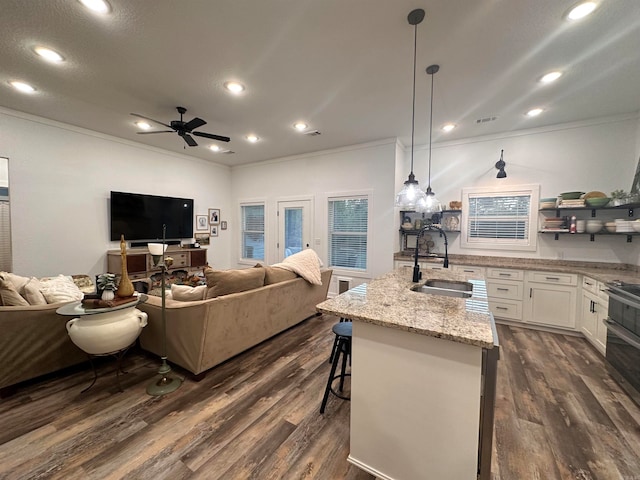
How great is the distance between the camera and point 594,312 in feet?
9.50

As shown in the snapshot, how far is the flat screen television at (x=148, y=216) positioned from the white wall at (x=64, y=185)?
0.18 m

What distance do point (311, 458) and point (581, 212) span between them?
185 inches

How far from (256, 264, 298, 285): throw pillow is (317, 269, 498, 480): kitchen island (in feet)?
5.02

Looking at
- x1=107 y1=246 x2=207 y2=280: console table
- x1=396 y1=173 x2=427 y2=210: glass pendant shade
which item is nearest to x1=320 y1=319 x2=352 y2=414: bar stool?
x1=396 y1=173 x2=427 y2=210: glass pendant shade

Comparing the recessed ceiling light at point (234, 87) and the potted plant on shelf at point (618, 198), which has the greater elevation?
the recessed ceiling light at point (234, 87)

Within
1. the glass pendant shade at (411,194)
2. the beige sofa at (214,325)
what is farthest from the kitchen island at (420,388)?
the beige sofa at (214,325)

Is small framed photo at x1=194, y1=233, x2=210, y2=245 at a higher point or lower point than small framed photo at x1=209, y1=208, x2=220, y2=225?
lower

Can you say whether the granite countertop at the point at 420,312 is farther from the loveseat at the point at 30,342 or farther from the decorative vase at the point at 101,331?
the loveseat at the point at 30,342

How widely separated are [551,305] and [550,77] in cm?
279

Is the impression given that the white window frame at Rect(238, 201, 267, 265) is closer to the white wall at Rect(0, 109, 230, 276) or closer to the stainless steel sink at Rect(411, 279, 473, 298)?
the white wall at Rect(0, 109, 230, 276)

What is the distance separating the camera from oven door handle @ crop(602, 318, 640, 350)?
→ 2.06 m

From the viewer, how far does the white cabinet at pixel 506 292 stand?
3.61 meters

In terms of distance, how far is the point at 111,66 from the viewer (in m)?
2.48

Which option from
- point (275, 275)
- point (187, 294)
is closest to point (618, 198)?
point (275, 275)
